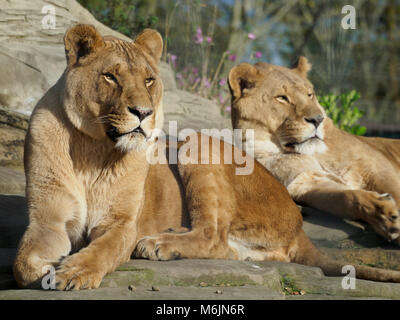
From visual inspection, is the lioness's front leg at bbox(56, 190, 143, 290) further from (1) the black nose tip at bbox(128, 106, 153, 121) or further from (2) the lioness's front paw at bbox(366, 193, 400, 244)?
(2) the lioness's front paw at bbox(366, 193, 400, 244)

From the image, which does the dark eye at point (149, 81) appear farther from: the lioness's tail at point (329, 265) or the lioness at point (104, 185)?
the lioness's tail at point (329, 265)

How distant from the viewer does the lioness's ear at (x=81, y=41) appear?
3119 mm

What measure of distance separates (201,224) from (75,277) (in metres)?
1.16

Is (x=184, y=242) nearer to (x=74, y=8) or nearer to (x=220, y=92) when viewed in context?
(x=74, y=8)

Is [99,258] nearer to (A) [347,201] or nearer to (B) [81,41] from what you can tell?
(B) [81,41]

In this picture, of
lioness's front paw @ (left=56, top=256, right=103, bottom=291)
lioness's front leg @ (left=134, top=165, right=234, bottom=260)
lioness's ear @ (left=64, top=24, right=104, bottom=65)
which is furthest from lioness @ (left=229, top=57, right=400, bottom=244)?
lioness's front paw @ (left=56, top=256, right=103, bottom=291)

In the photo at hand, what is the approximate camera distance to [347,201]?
446cm

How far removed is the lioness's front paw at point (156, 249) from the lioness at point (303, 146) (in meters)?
1.73

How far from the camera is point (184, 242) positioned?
3.37 meters

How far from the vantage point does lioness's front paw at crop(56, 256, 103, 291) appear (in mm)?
2464

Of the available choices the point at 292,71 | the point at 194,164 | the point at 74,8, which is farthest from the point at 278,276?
the point at 74,8

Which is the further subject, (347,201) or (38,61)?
(38,61)

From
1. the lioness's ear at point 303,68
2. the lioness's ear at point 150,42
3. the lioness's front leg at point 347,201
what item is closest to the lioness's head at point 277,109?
the lioness's ear at point 303,68

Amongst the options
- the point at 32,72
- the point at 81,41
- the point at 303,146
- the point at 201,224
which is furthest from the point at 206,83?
the point at 81,41
